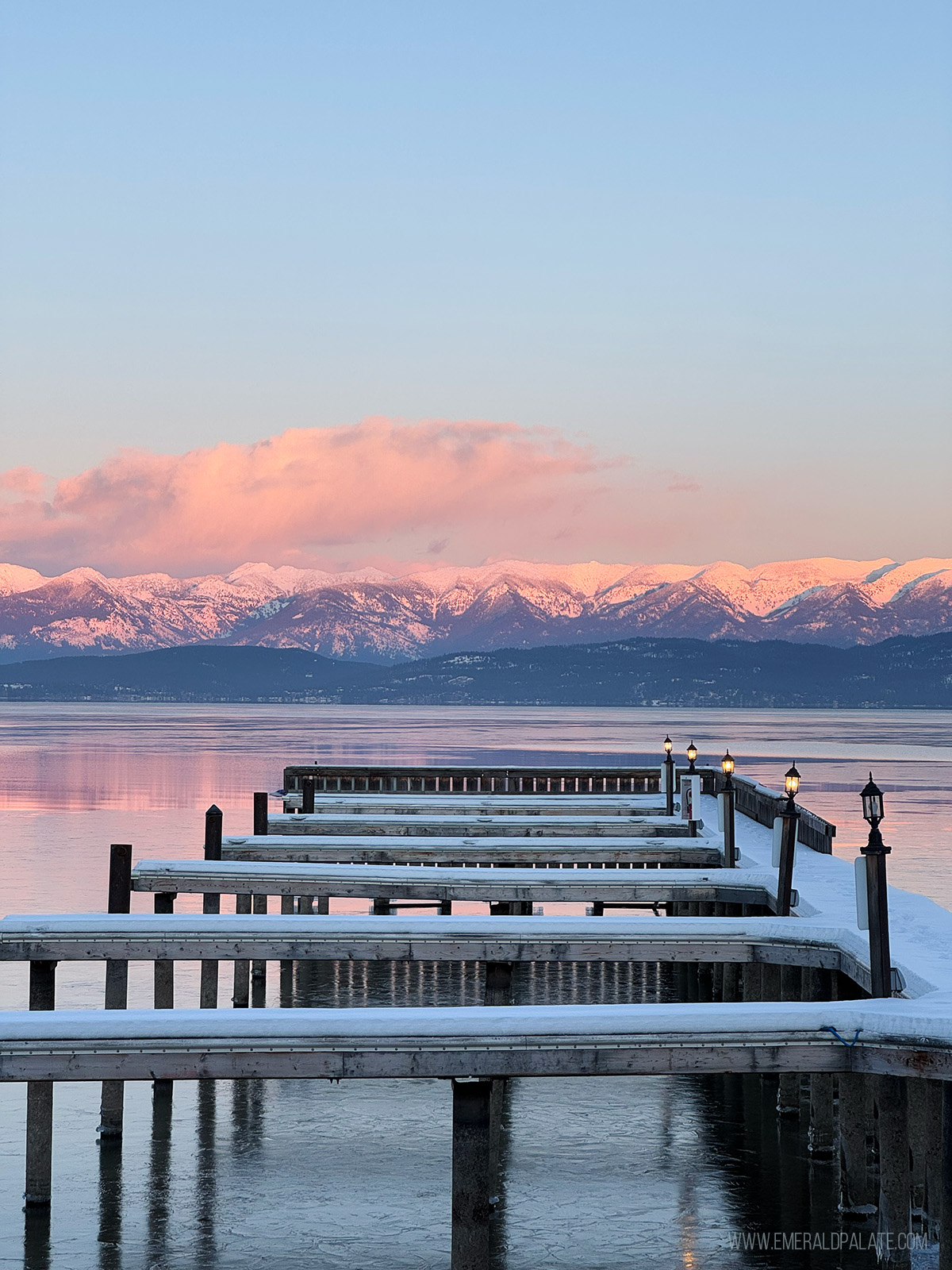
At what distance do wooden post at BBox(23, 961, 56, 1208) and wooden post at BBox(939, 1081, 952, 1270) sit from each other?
7.93 meters

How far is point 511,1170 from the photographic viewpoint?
16.9 meters

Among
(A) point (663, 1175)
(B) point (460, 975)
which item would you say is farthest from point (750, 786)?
(A) point (663, 1175)

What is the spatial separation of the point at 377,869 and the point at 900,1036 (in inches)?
412

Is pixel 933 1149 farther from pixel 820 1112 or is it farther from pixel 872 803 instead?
pixel 820 1112

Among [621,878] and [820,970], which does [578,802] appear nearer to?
[621,878]

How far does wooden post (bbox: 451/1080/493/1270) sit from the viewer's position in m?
12.0

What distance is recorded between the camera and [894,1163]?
41.3 feet

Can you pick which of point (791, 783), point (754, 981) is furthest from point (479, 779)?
point (791, 783)

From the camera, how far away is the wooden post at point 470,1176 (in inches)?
473

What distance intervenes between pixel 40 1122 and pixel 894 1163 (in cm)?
789

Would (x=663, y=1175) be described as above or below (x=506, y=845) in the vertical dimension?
below

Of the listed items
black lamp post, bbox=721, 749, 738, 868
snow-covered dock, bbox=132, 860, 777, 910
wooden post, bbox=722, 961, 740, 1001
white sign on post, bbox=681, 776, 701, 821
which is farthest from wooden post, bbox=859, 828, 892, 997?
white sign on post, bbox=681, 776, 701, 821

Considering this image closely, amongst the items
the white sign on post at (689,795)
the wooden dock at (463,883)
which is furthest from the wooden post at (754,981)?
the white sign on post at (689,795)

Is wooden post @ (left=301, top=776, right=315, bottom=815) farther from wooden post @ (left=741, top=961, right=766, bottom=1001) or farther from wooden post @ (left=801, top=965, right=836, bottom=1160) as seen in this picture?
wooden post @ (left=801, top=965, right=836, bottom=1160)
